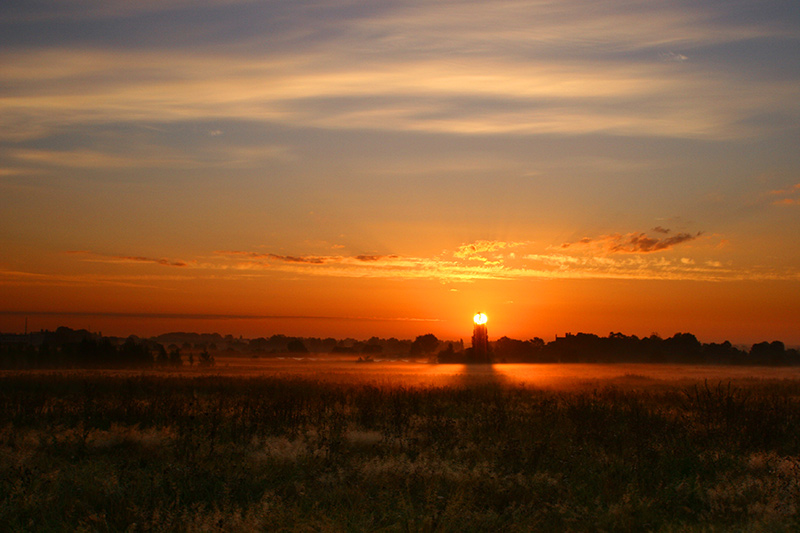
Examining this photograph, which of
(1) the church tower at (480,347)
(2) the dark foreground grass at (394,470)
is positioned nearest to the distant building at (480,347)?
(1) the church tower at (480,347)

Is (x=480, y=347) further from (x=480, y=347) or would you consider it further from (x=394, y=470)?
(x=394, y=470)

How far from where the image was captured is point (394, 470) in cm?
1066

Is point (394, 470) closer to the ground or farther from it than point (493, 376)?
farther from it

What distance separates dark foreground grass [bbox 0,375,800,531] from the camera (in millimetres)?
8250

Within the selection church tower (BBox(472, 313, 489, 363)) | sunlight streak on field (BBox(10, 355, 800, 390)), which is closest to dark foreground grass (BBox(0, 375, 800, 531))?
sunlight streak on field (BBox(10, 355, 800, 390))

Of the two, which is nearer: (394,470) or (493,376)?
(394,470)

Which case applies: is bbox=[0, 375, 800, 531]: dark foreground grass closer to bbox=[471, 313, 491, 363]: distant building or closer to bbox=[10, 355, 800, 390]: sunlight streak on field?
bbox=[10, 355, 800, 390]: sunlight streak on field

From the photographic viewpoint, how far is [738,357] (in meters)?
126

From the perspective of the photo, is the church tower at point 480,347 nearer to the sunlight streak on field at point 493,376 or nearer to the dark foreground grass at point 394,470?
the sunlight streak on field at point 493,376

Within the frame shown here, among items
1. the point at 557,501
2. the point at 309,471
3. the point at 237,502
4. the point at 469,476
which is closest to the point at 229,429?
the point at 309,471

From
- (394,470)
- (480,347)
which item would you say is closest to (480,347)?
(480,347)

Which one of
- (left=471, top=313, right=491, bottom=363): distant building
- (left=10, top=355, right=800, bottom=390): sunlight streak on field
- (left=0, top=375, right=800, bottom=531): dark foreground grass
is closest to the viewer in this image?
(left=0, top=375, right=800, bottom=531): dark foreground grass

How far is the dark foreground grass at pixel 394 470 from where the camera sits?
8250 mm

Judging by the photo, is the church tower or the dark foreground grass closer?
the dark foreground grass
